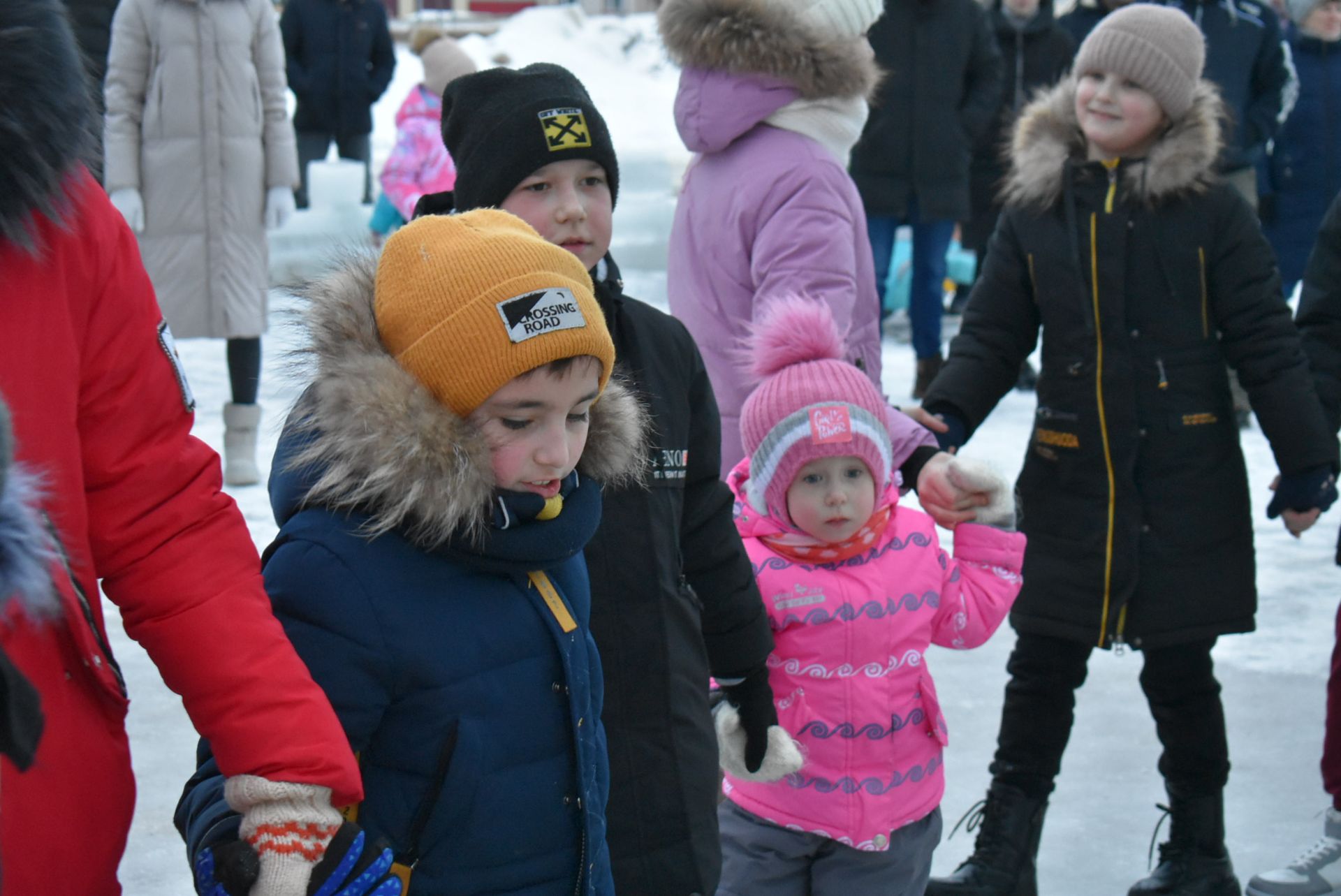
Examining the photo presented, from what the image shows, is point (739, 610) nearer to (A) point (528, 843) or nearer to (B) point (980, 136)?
(A) point (528, 843)

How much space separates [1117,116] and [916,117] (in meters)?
3.63

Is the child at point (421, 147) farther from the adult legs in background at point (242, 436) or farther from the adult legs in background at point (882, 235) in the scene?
the adult legs in background at point (882, 235)

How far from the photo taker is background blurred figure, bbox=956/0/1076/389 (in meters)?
7.73

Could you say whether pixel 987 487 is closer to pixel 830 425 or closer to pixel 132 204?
pixel 830 425

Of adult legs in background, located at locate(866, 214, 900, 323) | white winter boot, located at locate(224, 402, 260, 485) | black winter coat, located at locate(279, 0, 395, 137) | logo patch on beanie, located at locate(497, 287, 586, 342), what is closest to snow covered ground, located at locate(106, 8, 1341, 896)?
white winter boot, located at locate(224, 402, 260, 485)

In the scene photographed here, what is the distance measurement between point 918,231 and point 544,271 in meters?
5.44

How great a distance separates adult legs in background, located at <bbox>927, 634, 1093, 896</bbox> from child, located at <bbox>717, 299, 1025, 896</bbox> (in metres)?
0.43

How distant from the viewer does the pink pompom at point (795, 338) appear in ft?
9.18

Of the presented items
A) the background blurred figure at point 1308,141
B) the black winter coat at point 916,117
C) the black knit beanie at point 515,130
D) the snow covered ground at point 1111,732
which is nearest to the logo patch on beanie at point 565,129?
the black knit beanie at point 515,130

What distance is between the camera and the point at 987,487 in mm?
2752

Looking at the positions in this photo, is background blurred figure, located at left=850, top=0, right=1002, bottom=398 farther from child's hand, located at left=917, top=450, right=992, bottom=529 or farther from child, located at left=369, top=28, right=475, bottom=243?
child's hand, located at left=917, top=450, right=992, bottom=529

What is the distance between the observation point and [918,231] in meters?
7.01

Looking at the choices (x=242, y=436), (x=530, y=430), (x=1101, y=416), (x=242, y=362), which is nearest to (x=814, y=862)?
(x=1101, y=416)

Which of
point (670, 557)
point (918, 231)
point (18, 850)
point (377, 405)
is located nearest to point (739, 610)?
point (670, 557)
